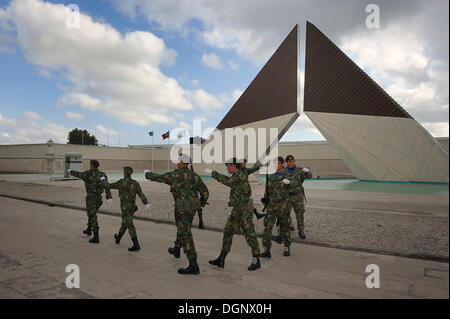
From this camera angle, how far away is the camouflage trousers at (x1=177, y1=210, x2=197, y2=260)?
3582 millimetres

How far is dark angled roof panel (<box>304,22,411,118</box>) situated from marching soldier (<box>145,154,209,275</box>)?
14.4 metres

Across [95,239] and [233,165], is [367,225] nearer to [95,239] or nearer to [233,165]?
[233,165]

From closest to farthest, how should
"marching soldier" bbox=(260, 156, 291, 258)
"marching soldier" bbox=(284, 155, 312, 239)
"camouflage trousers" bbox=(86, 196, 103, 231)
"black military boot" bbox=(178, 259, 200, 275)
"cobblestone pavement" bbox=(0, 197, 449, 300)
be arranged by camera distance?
"cobblestone pavement" bbox=(0, 197, 449, 300)
"black military boot" bbox=(178, 259, 200, 275)
"marching soldier" bbox=(260, 156, 291, 258)
"marching soldier" bbox=(284, 155, 312, 239)
"camouflage trousers" bbox=(86, 196, 103, 231)

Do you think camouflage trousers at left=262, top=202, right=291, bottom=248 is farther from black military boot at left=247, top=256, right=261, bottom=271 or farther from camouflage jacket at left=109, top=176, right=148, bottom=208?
camouflage jacket at left=109, top=176, right=148, bottom=208

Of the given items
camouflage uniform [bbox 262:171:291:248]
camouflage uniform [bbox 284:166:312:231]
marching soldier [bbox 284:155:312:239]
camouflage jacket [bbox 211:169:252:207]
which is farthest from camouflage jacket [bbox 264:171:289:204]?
camouflage uniform [bbox 284:166:312:231]

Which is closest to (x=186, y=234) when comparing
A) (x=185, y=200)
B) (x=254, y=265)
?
(x=185, y=200)

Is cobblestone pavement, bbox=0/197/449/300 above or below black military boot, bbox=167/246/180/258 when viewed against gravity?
below

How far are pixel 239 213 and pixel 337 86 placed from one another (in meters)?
14.9

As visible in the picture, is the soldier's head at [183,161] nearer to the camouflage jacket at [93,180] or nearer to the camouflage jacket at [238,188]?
the camouflage jacket at [238,188]

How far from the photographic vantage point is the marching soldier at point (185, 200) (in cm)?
358

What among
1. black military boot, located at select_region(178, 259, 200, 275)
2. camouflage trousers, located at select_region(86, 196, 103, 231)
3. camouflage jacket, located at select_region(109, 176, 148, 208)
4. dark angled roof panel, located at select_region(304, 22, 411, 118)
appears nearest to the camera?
black military boot, located at select_region(178, 259, 200, 275)

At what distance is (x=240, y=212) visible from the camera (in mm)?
3758
